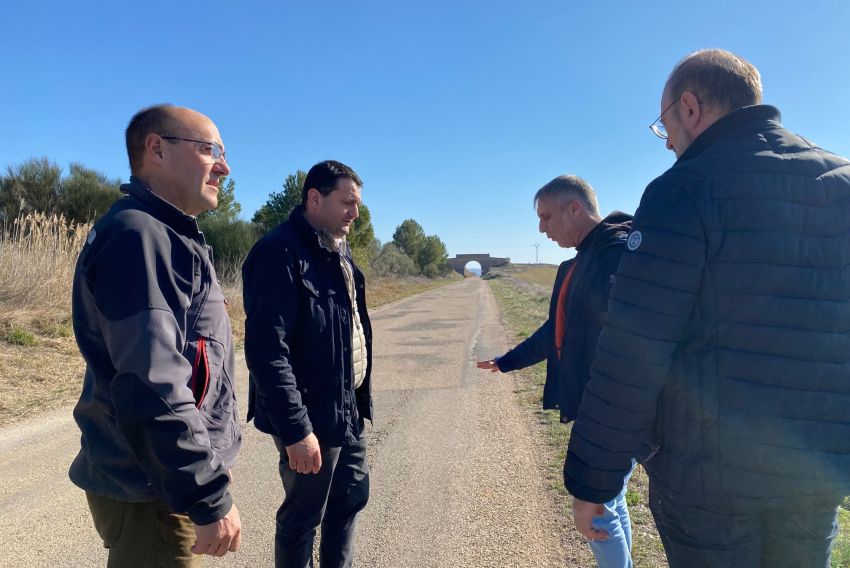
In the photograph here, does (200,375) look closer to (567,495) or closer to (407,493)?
(407,493)

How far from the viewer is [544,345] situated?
11.3ft

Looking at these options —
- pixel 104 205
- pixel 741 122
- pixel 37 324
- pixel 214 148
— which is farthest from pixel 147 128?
pixel 104 205

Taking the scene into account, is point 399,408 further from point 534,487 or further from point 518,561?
point 518,561

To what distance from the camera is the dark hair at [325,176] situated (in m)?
2.76

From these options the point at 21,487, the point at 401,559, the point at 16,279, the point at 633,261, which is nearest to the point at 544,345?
the point at 401,559

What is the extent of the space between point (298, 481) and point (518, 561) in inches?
60.4

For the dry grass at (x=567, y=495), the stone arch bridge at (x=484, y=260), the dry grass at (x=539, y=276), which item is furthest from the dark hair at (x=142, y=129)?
the stone arch bridge at (x=484, y=260)

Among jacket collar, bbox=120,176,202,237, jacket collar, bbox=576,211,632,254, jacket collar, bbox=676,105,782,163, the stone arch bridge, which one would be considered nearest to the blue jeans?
jacket collar, bbox=576,211,632,254

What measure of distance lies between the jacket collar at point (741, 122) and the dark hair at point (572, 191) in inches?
45.2

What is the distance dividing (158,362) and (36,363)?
Answer: 8.05 m

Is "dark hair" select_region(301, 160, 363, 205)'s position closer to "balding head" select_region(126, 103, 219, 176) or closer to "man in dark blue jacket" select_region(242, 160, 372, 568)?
→ "man in dark blue jacket" select_region(242, 160, 372, 568)

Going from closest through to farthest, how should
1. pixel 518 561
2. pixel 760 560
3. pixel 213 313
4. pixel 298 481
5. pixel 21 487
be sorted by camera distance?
pixel 760 560
pixel 213 313
pixel 298 481
pixel 518 561
pixel 21 487

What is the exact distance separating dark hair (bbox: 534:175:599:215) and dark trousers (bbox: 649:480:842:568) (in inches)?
64.0

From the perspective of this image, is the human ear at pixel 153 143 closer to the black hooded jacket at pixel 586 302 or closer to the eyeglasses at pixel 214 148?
the eyeglasses at pixel 214 148
